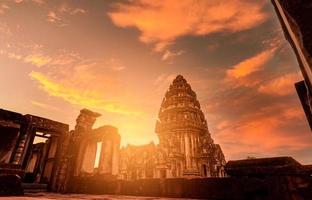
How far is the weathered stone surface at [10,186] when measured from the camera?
213 inches

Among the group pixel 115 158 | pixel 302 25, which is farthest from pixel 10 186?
pixel 302 25

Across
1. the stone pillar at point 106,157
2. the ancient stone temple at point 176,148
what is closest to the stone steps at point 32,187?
the stone pillar at point 106,157

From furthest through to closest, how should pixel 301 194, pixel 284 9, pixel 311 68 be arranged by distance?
pixel 301 194, pixel 284 9, pixel 311 68

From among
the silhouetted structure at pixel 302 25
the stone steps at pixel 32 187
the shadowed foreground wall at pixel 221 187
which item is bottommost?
the stone steps at pixel 32 187

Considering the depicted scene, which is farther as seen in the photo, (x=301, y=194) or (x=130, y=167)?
(x=130, y=167)

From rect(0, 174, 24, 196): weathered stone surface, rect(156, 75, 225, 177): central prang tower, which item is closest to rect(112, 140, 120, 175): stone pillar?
rect(0, 174, 24, 196): weathered stone surface

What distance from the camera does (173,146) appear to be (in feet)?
109

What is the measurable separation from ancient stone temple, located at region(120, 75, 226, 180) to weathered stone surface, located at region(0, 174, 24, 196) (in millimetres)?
25955

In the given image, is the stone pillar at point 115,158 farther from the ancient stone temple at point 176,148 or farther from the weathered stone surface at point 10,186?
the ancient stone temple at point 176,148

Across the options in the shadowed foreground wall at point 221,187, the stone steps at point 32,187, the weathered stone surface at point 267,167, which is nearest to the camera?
the shadowed foreground wall at point 221,187

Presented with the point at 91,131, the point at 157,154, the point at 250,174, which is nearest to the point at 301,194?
the point at 250,174

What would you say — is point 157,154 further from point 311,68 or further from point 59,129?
point 311,68

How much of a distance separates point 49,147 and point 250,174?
39.1 feet

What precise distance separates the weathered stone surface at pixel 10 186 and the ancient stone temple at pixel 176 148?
25955 millimetres
